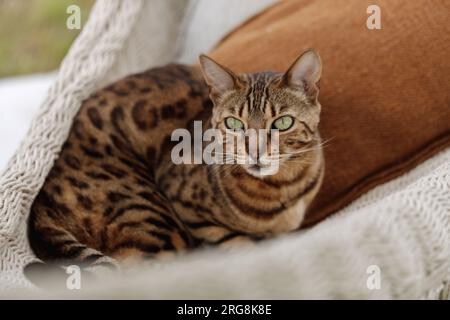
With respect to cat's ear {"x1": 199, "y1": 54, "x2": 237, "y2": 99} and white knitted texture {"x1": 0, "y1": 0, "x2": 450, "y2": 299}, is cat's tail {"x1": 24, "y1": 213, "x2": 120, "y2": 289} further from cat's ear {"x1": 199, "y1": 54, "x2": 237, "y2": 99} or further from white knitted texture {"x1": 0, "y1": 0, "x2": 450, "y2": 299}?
cat's ear {"x1": 199, "y1": 54, "x2": 237, "y2": 99}

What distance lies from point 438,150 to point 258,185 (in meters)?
0.42

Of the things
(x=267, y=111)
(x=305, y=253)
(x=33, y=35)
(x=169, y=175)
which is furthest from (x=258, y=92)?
(x=33, y=35)

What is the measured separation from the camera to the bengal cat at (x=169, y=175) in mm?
1220

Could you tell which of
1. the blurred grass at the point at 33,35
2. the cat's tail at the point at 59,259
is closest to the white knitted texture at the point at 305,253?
the cat's tail at the point at 59,259

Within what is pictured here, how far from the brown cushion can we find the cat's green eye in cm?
28

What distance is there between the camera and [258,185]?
133cm

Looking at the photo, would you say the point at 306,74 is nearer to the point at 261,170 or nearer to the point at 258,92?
the point at 258,92

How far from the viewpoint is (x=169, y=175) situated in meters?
1.40

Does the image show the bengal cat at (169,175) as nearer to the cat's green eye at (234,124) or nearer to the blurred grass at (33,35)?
the cat's green eye at (234,124)

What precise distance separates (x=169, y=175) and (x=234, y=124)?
0.76 ft

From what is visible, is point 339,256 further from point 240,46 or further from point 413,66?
point 240,46

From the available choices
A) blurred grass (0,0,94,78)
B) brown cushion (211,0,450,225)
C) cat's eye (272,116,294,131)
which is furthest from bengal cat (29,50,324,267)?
blurred grass (0,0,94,78)

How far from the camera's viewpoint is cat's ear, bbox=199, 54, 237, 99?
1224mm
